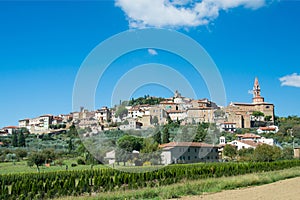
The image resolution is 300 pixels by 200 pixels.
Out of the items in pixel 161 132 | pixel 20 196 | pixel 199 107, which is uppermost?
pixel 199 107

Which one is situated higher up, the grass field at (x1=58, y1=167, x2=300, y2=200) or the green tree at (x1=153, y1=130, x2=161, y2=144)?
the green tree at (x1=153, y1=130, x2=161, y2=144)

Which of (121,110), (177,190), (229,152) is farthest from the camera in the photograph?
(229,152)

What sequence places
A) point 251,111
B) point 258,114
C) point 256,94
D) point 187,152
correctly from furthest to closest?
1. point 256,94
2. point 251,111
3. point 258,114
4. point 187,152

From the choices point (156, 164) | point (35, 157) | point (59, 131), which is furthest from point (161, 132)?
point (59, 131)

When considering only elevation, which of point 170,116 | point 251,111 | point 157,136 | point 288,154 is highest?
point 251,111

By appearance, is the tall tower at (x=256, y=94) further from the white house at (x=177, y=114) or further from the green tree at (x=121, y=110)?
the green tree at (x=121, y=110)

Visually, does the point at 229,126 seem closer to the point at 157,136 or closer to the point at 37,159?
the point at 157,136

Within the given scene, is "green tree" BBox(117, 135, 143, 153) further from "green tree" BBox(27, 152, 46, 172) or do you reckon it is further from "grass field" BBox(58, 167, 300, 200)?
"grass field" BBox(58, 167, 300, 200)

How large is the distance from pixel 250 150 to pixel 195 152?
26.1ft

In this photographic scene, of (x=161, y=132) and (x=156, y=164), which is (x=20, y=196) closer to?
(x=156, y=164)

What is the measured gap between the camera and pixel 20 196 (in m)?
12.9

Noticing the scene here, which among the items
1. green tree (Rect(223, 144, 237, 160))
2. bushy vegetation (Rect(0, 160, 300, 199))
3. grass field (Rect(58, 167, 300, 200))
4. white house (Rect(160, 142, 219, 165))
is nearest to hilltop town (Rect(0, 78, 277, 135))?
white house (Rect(160, 142, 219, 165))

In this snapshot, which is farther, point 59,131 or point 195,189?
point 59,131

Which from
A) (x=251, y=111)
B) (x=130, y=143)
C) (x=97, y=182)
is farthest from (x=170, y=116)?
(x=97, y=182)
